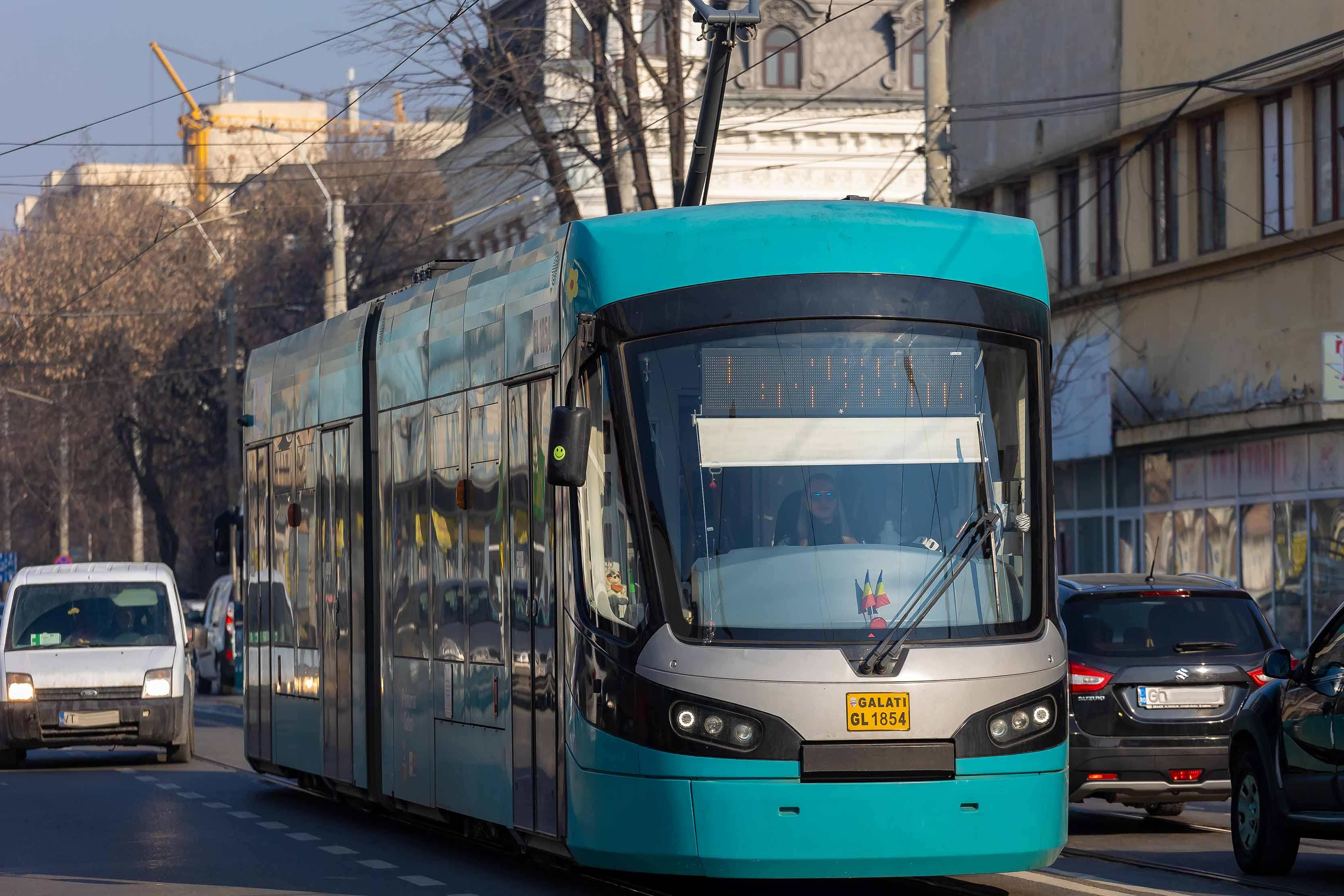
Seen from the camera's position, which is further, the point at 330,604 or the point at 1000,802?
the point at 330,604

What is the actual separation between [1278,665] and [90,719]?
13.1 meters

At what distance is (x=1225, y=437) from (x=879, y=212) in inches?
694

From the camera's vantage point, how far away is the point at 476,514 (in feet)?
38.7

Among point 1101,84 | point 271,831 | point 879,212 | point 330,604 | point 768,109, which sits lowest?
point 271,831

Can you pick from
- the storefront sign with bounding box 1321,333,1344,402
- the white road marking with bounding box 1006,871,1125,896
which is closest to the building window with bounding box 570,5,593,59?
the storefront sign with bounding box 1321,333,1344,402

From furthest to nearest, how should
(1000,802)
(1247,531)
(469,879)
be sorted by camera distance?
(1247,531)
(469,879)
(1000,802)

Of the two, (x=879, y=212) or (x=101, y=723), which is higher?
(x=879, y=212)

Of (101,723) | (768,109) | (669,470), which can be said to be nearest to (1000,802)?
(669,470)

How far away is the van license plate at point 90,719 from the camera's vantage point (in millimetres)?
21531

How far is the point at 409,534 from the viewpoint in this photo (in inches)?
513

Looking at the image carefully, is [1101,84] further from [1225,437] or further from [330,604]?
[330,604]

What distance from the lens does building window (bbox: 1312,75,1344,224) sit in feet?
81.8

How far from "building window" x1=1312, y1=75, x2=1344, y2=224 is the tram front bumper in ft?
55.5

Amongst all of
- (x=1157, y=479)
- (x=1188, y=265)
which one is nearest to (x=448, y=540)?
(x=1188, y=265)
